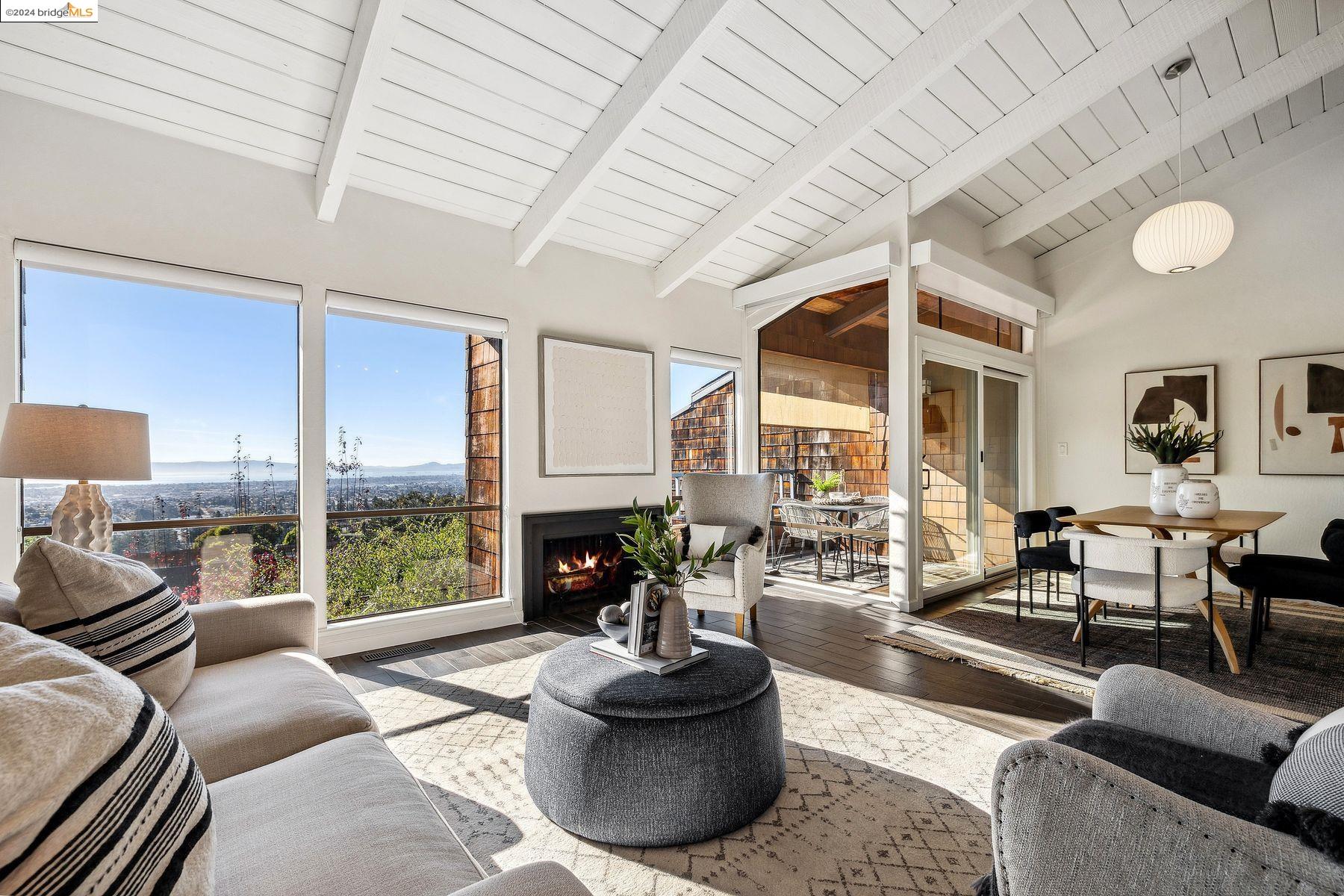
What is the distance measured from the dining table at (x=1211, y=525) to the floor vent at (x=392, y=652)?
363 cm

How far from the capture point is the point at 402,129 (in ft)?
10.4

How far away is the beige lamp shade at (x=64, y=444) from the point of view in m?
2.01

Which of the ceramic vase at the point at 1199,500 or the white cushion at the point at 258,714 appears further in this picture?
the ceramic vase at the point at 1199,500

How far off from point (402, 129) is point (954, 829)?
149 inches

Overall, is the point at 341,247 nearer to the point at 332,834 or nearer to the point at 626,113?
the point at 626,113

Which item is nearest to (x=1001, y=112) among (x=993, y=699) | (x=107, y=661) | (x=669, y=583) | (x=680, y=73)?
(x=680, y=73)

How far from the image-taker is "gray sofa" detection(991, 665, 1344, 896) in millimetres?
794

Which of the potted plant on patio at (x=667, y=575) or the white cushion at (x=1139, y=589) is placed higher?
the potted plant on patio at (x=667, y=575)

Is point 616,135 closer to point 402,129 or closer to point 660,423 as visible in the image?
point 402,129

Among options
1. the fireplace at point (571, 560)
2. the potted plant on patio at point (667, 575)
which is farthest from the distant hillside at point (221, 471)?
the potted plant on patio at point (667, 575)

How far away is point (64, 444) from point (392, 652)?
1895 millimetres

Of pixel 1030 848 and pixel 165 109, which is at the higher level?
pixel 165 109

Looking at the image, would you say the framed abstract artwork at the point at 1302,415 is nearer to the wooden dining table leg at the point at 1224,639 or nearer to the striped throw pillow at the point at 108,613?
the wooden dining table leg at the point at 1224,639

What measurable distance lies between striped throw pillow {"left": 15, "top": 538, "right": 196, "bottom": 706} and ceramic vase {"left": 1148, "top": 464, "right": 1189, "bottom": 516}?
472 cm
